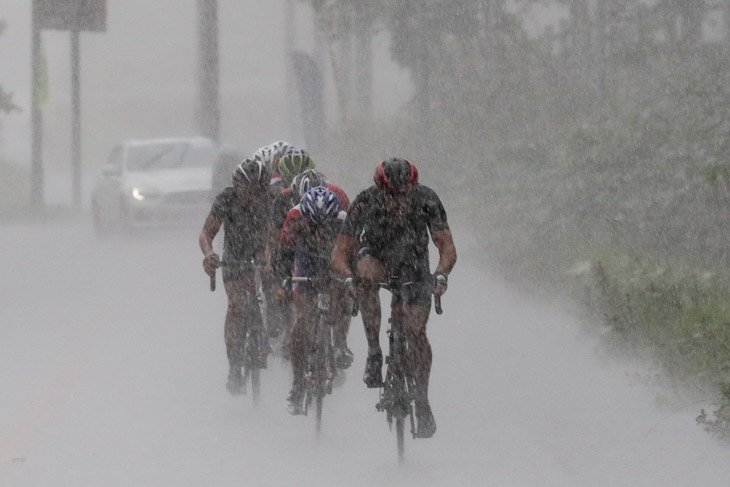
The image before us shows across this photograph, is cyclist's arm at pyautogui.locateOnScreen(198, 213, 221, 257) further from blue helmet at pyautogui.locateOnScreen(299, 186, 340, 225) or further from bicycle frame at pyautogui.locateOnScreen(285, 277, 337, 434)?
blue helmet at pyautogui.locateOnScreen(299, 186, 340, 225)

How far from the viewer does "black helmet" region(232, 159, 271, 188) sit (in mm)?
8867

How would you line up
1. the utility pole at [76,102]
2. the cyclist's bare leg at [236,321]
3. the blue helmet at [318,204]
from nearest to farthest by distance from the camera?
the blue helmet at [318,204] < the cyclist's bare leg at [236,321] < the utility pole at [76,102]

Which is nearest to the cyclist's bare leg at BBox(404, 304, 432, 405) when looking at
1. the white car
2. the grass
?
the white car

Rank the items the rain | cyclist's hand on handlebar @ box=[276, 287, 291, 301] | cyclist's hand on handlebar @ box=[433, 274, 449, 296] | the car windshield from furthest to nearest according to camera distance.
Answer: the car windshield
cyclist's hand on handlebar @ box=[276, 287, 291, 301]
the rain
cyclist's hand on handlebar @ box=[433, 274, 449, 296]

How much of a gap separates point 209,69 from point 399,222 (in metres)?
25.2

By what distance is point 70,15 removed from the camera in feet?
126

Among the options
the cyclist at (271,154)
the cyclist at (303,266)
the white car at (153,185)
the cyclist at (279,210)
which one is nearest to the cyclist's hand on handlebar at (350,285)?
the cyclist at (303,266)

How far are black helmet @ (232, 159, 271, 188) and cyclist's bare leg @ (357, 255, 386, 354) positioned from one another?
174 cm

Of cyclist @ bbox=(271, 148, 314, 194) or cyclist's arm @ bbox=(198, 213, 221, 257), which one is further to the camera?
cyclist @ bbox=(271, 148, 314, 194)

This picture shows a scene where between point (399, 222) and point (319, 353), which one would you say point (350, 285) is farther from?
point (319, 353)

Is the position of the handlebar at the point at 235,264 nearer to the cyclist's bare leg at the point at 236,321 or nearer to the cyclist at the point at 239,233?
the cyclist at the point at 239,233

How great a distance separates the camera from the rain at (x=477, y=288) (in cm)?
752

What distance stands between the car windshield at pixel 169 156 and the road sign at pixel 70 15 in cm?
1162

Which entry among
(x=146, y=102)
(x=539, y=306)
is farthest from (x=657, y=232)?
(x=146, y=102)
